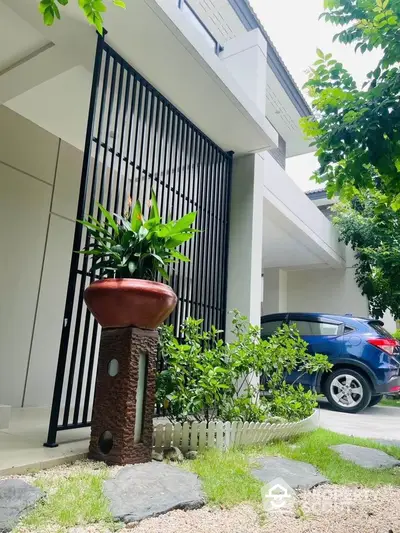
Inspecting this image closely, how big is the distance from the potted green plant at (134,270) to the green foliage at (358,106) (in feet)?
4.30

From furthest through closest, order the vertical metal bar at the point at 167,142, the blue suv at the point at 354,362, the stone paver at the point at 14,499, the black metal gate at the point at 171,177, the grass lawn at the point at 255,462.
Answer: the blue suv at the point at 354,362
the vertical metal bar at the point at 167,142
the black metal gate at the point at 171,177
the grass lawn at the point at 255,462
the stone paver at the point at 14,499

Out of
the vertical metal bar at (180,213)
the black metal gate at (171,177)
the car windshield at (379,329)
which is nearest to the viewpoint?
the black metal gate at (171,177)

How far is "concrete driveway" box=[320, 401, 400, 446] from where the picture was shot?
411 centimetres

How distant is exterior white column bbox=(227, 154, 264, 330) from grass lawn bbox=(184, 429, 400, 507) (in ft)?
4.90

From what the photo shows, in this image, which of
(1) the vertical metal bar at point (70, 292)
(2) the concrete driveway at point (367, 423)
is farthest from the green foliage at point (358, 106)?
(2) the concrete driveway at point (367, 423)

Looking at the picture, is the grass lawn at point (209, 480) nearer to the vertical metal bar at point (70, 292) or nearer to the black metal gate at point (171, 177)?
the vertical metal bar at point (70, 292)

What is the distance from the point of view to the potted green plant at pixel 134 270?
7.62 feet

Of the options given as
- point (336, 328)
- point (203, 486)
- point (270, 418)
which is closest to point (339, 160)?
point (270, 418)

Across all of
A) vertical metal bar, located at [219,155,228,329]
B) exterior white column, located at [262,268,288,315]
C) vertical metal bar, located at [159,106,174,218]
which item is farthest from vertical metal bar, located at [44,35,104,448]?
exterior white column, located at [262,268,288,315]

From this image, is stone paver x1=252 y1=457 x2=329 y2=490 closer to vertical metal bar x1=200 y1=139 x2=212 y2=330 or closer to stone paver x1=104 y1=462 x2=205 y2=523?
stone paver x1=104 y1=462 x2=205 y2=523

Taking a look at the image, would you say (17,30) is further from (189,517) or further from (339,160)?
(189,517)

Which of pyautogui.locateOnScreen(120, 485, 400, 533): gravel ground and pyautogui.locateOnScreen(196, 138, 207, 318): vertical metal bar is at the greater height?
pyautogui.locateOnScreen(196, 138, 207, 318): vertical metal bar

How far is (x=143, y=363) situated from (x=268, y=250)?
678 centimetres

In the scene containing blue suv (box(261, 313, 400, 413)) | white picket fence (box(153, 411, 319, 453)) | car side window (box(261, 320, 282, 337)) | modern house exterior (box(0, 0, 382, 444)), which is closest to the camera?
white picket fence (box(153, 411, 319, 453))
